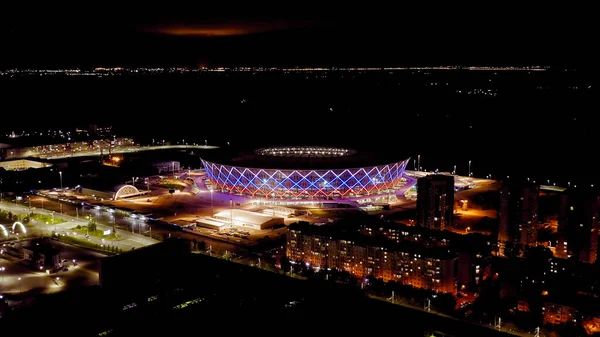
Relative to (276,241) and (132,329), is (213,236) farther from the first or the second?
(132,329)

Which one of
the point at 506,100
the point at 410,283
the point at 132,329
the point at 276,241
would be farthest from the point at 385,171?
the point at 506,100

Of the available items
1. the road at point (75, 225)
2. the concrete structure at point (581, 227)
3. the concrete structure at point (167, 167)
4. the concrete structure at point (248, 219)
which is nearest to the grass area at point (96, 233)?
the road at point (75, 225)

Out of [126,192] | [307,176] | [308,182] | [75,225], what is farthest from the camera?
[126,192]

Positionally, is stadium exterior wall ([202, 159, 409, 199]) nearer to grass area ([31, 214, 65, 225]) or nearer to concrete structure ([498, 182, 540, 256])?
concrete structure ([498, 182, 540, 256])

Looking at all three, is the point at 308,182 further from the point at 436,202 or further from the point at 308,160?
the point at 436,202

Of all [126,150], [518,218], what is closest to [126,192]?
[518,218]

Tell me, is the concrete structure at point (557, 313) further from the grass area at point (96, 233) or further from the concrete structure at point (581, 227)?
the grass area at point (96, 233)

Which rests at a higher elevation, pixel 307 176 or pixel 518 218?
pixel 307 176
